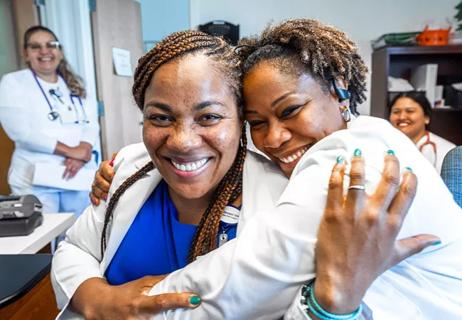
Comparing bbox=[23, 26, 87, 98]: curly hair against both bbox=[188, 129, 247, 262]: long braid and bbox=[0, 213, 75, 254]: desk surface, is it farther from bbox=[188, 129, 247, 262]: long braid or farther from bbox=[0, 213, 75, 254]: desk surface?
bbox=[188, 129, 247, 262]: long braid

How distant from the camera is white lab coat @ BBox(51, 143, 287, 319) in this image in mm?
848

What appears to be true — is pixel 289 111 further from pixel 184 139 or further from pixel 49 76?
pixel 49 76

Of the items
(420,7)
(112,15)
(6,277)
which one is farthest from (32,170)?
(420,7)

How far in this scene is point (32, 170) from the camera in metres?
2.46

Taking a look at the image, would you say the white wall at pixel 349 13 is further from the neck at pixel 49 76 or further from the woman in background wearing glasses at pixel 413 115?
the neck at pixel 49 76

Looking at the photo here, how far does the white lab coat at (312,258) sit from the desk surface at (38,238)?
75 centimetres

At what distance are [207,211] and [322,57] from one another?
1.33 feet

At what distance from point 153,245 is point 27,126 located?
187 centimetres

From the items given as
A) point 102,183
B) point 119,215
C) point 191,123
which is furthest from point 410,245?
point 102,183

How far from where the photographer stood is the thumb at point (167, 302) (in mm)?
685

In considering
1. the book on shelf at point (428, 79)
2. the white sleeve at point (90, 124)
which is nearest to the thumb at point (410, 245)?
the white sleeve at point (90, 124)

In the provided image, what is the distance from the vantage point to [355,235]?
61cm

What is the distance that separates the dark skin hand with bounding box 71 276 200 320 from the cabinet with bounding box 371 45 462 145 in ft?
8.96

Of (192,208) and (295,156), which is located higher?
(295,156)
